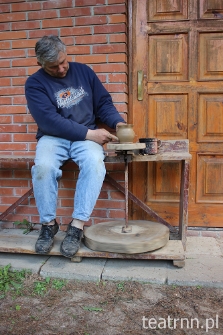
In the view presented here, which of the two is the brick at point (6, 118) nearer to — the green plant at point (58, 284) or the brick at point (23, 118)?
the brick at point (23, 118)

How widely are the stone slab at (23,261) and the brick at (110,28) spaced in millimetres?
2008

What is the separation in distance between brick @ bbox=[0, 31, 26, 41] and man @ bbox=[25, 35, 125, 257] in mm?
577

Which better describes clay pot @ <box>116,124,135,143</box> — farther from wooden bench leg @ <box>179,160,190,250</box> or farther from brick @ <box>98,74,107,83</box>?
brick @ <box>98,74,107,83</box>

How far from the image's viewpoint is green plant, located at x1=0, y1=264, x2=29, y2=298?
7.34ft

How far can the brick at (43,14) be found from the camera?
3055 millimetres

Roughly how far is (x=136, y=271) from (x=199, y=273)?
1.44ft

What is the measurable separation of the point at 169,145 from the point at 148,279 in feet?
3.58

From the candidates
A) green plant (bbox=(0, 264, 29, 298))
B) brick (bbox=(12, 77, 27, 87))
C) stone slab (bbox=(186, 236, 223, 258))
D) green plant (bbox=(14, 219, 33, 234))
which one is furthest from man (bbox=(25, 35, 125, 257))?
stone slab (bbox=(186, 236, 223, 258))

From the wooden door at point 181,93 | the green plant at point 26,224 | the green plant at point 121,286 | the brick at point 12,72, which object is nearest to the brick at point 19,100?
the brick at point 12,72

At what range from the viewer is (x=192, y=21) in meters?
3.01

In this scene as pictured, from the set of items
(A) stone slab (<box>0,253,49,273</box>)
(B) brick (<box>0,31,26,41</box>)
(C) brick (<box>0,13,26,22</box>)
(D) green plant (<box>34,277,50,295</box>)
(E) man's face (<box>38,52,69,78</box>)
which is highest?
(C) brick (<box>0,13,26,22</box>)

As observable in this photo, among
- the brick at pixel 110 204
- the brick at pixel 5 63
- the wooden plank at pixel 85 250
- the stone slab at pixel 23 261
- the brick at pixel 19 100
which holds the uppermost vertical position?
the brick at pixel 5 63

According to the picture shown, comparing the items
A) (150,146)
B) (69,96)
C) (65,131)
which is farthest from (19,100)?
(150,146)

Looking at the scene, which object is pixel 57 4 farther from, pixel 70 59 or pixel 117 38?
pixel 117 38
